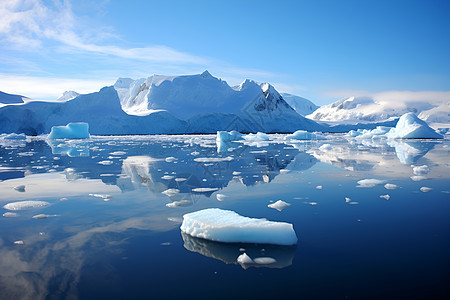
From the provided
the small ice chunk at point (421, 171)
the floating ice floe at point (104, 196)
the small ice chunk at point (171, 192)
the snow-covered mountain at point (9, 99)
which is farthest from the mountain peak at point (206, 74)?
the floating ice floe at point (104, 196)

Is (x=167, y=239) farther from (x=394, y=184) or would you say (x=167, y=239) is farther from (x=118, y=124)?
(x=118, y=124)

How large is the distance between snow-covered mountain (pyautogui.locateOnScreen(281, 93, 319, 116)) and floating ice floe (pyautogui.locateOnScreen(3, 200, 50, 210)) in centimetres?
12539

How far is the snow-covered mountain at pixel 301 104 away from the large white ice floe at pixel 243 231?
126 meters

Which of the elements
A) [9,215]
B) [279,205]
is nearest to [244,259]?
[279,205]

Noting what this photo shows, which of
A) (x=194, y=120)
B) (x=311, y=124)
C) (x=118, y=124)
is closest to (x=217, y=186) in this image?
(x=118, y=124)

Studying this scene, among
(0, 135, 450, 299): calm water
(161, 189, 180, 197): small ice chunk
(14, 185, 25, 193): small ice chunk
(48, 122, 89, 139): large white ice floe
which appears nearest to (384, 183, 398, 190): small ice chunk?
(0, 135, 450, 299): calm water

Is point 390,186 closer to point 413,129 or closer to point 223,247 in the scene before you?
point 223,247

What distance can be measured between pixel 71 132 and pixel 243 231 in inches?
1098

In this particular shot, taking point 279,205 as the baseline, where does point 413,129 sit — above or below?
above

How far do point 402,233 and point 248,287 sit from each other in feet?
5.50

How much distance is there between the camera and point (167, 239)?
108 inches

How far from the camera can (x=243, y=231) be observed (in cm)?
263

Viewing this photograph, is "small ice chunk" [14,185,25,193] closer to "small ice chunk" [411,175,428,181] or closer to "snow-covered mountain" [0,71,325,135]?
"small ice chunk" [411,175,428,181]

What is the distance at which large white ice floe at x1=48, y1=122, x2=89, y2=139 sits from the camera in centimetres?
2594
